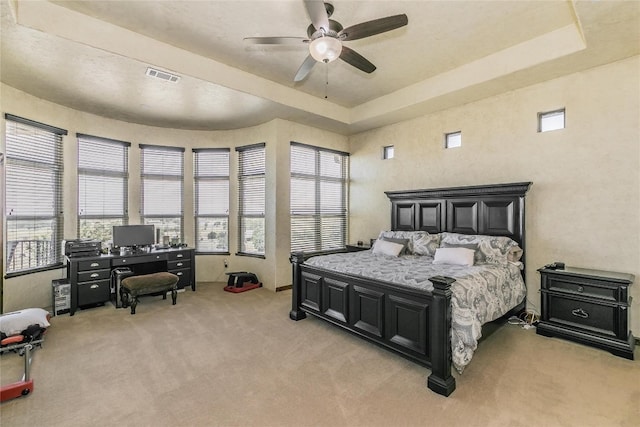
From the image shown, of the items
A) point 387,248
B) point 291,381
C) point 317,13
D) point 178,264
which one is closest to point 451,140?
point 387,248

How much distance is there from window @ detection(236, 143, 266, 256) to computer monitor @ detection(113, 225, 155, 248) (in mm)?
1635

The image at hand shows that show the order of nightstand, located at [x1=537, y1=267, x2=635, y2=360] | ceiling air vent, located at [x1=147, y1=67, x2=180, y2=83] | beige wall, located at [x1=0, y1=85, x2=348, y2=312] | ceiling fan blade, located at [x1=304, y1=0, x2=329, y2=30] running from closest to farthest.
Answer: ceiling fan blade, located at [x1=304, y1=0, x2=329, y2=30], nightstand, located at [x1=537, y1=267, x2=635, y2=360], ceiling air vent, located at [x1=147, y1=67, x2=180, y2=83], beige wall, located at [x1=0, y1=85, x2=348, y2=312]

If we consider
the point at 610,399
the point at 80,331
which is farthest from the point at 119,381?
the point at 610,399

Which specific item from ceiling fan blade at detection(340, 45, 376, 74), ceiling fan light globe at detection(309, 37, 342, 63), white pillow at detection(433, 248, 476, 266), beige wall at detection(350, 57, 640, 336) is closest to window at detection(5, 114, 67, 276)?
ceiling fan light globe at detection(309, 37, 342, 63)

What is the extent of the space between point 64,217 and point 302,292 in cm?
408

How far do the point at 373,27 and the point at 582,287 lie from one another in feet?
11.5

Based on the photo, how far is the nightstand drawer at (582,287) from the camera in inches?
119

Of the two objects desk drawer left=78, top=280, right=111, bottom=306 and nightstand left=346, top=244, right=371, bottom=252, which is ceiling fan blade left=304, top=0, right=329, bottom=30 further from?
desk drawer left=78, top=280, right=111, bottom=306

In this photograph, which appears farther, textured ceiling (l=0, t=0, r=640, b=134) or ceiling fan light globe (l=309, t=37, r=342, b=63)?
A: textured ceiling (l=0, t=0, r=640, b=134)

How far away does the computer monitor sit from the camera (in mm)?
4957

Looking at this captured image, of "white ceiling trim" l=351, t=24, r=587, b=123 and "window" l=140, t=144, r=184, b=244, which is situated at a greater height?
"white ceiling trim" l=351, t=24, r=587, b=123

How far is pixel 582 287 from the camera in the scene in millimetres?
3193

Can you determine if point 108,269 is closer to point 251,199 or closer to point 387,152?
point 251,199

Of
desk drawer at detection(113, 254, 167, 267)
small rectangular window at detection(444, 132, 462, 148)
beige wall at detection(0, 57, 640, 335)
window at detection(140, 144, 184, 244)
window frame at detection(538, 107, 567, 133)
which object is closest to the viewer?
beige wall at detection(0, 57, 640, 335)
